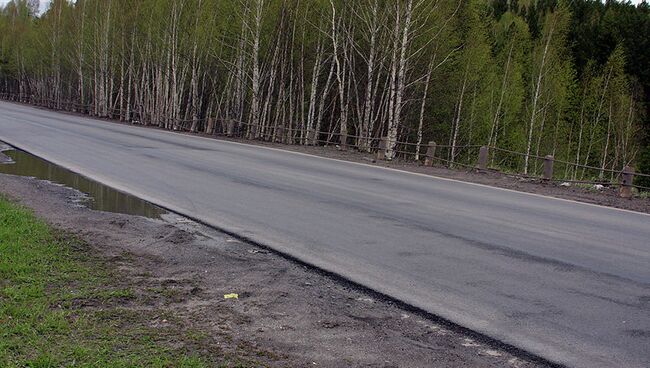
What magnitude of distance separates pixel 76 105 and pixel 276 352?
64.4m

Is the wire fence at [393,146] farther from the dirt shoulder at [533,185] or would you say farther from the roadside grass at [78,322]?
the roadside grass at [78,322]

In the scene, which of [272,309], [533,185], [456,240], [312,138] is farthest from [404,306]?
[312,138]

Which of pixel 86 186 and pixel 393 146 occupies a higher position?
pixel 393 146

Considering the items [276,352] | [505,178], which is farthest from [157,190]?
[505,178]

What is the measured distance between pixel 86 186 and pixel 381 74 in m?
30.0

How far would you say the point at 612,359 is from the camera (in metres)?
4.48

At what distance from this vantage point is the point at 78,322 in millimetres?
4469

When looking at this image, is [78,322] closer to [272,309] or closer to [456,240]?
[272,309]

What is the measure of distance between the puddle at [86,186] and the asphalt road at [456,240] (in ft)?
1.27

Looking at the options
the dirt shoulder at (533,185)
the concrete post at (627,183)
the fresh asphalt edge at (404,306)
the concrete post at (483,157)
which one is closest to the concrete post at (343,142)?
the dirt shoulder at (533,185)

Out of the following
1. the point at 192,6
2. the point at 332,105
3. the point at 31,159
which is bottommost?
the point at 31,159

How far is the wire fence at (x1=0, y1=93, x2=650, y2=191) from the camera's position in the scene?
21.5 m

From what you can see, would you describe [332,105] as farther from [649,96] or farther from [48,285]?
[48,285]

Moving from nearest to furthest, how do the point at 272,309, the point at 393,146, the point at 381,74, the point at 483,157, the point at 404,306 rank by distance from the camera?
the point at 272,309
the point at 404,306
the point at 483,157
the point at 393,146
the point at 381,74
